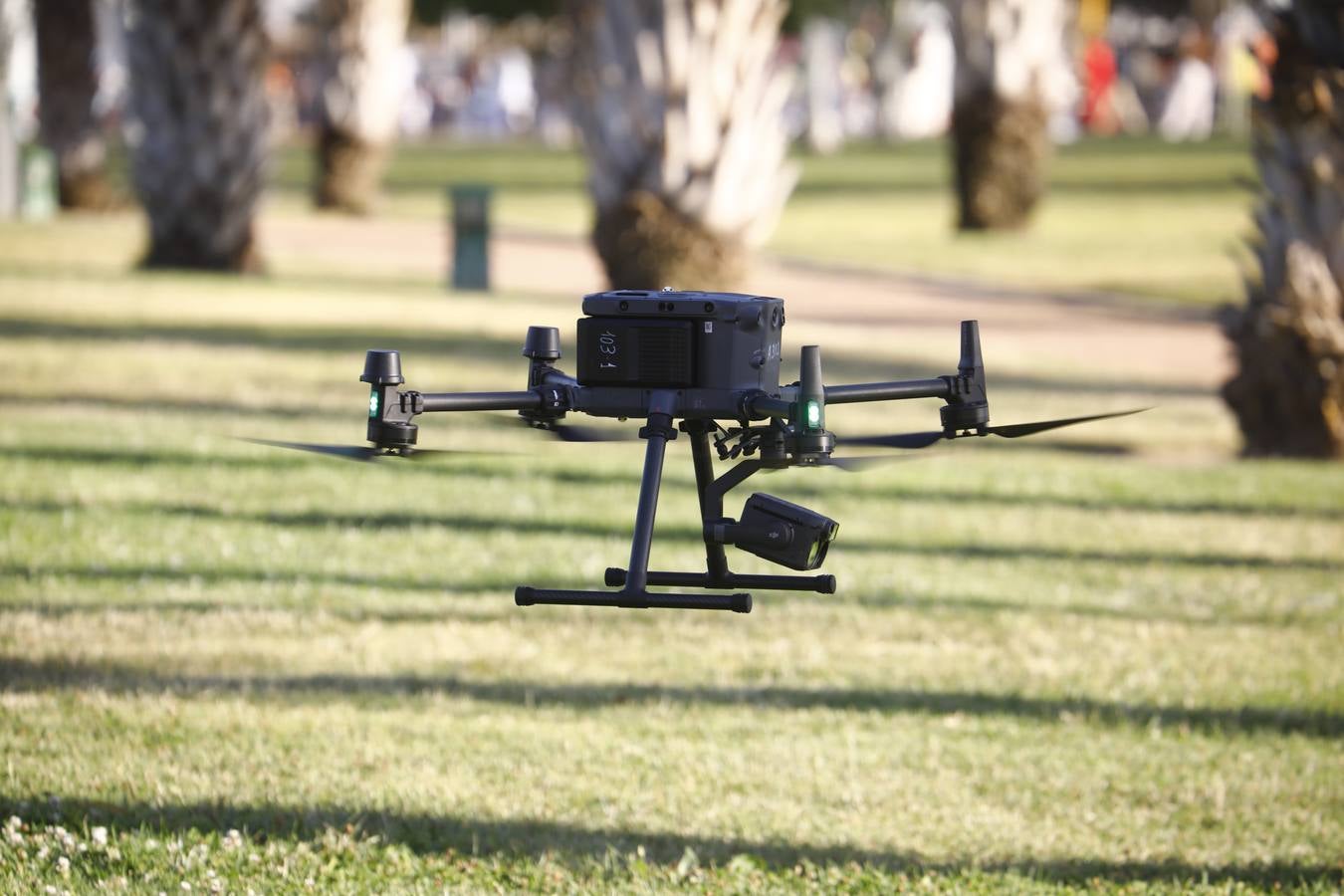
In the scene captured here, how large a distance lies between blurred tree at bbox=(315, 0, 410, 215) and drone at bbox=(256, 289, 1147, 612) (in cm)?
2399

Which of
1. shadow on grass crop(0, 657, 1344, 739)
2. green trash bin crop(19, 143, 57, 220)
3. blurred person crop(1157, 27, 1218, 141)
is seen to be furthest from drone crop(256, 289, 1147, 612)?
blurred person crop(1157, 27, 1218, 141)

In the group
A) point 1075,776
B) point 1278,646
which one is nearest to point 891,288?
point 1278,646

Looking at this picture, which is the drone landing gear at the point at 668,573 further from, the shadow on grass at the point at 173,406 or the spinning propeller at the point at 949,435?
the shadow on grass at the point at 173,406

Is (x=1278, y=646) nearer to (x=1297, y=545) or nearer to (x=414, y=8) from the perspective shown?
(x=1297, y=545)

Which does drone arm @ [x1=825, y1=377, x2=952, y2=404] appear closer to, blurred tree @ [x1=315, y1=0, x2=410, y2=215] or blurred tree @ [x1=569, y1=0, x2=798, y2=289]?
blurred tree @ [x1=569, y1=0, x2=798, y2=289]

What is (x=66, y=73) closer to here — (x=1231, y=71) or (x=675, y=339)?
(x=675, y=339)

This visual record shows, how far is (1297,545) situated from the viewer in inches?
360

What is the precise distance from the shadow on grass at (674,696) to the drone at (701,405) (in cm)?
269

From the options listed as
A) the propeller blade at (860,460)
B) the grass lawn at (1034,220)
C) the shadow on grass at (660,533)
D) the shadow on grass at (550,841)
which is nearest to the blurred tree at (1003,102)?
the grass lawn at (1034,220)

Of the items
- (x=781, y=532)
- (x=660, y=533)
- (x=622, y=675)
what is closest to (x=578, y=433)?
(x=781, y=532)

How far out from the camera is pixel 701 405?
12.1 feet

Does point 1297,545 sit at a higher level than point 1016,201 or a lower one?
lower

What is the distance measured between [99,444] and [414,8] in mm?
53221

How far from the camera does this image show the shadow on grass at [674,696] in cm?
634
